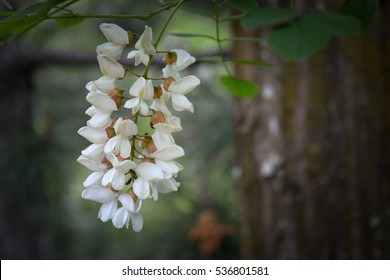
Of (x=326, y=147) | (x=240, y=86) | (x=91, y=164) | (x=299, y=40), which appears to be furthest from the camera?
(x=326, y=147)

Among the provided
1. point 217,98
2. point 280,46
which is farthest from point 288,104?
point 280,46

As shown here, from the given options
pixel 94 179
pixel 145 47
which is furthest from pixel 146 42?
pixel 94 179

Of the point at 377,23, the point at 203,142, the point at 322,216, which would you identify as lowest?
the point at 203,142

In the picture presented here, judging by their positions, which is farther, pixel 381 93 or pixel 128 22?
pixel 128 22

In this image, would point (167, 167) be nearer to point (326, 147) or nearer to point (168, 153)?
point (168, 153)

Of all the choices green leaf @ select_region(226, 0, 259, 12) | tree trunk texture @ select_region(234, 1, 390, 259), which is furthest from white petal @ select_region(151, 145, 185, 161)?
tree trunk texture @ select_region(234, 1, 390, 259)
